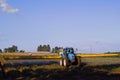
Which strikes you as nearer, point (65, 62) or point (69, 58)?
point (65, 62)

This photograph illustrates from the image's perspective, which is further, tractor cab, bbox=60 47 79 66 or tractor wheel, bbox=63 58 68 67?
tractor cab, bbox=60 47 79 66

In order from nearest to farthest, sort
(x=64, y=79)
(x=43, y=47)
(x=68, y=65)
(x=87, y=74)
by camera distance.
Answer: (x=64, y=79)
(x=87, y=74)
(x=68, y=65)
(x=43, y=47)

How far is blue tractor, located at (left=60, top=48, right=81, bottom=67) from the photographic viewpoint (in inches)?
1416

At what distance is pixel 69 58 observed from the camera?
36344 mm

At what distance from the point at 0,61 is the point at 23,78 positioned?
2.15 m

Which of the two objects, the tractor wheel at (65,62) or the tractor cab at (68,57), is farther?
the tractor cab at (68,57)

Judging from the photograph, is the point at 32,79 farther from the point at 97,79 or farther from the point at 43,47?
the point at 43,47

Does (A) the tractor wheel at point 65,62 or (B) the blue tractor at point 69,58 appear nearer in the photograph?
(A) the tractor wheel at point 65,62

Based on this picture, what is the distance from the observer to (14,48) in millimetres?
173375

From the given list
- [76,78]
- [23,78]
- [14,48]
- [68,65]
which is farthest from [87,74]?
[14,48]

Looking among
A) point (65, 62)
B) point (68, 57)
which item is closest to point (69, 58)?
point (68, 57)

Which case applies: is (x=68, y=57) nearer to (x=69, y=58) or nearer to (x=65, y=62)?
(x=69, y=58)

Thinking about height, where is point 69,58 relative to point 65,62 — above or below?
above

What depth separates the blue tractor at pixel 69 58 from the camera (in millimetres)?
35969
